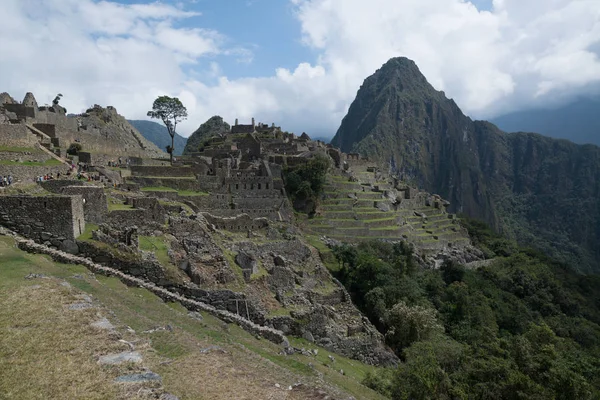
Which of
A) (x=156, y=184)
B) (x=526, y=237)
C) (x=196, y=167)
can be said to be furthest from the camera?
(x=526, y=237)

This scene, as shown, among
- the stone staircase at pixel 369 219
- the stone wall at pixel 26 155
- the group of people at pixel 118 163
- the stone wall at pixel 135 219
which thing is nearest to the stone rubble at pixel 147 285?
the stone wall at pixel 135 219

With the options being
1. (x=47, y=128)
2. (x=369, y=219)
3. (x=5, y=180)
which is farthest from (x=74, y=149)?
(x=369, y=219)

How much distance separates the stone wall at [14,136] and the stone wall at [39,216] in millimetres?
11727

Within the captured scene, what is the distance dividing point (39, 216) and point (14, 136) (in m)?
13.2

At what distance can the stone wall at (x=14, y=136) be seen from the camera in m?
23.2

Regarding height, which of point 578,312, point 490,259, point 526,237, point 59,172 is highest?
point 59,172

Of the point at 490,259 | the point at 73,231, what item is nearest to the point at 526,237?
the point at 490,259

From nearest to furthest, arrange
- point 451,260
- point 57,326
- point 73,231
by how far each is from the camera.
→ point 57,326, point 73,231, point 451,260

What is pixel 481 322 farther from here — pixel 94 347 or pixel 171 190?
pixel 94 347

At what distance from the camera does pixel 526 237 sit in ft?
611

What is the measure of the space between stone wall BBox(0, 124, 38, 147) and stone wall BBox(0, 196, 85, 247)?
1173 centimetres

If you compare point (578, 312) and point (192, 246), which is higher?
point (192, 246)

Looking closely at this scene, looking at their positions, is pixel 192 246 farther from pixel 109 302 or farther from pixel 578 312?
pixel 578 312

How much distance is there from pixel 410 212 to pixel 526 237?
154m
